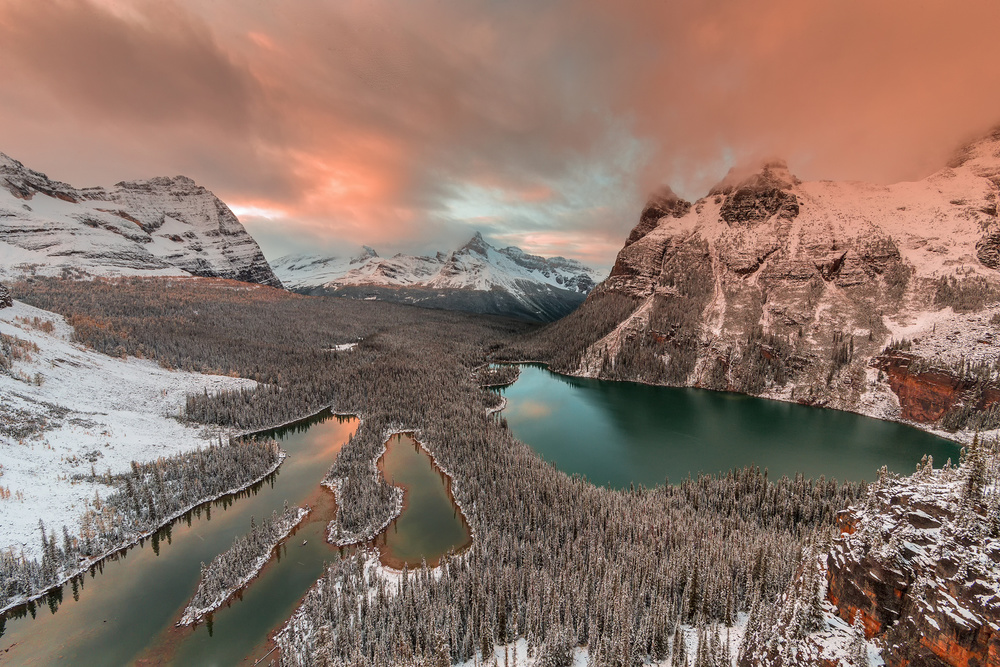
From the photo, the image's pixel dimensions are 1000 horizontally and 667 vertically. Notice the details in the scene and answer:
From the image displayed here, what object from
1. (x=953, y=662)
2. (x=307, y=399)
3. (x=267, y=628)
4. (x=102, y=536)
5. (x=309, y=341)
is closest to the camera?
(x=953, y=662)

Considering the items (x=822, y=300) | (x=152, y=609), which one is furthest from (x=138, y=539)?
(x=822, y=300)

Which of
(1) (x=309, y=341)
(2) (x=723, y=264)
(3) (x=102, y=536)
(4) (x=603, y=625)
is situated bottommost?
(3) (x=102, y=536)

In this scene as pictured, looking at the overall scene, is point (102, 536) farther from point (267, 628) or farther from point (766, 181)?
point (766, 181)

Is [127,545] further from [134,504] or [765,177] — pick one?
[765,177]

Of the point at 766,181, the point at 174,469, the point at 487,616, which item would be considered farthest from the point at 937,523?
the point at 766,181

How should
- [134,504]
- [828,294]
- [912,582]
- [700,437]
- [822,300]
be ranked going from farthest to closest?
1. [828,294]
2. [822,300]
3. [700,437]
4. [134,504]
5. [912,582]

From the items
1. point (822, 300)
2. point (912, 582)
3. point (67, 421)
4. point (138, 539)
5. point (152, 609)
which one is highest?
point (822, 300)
